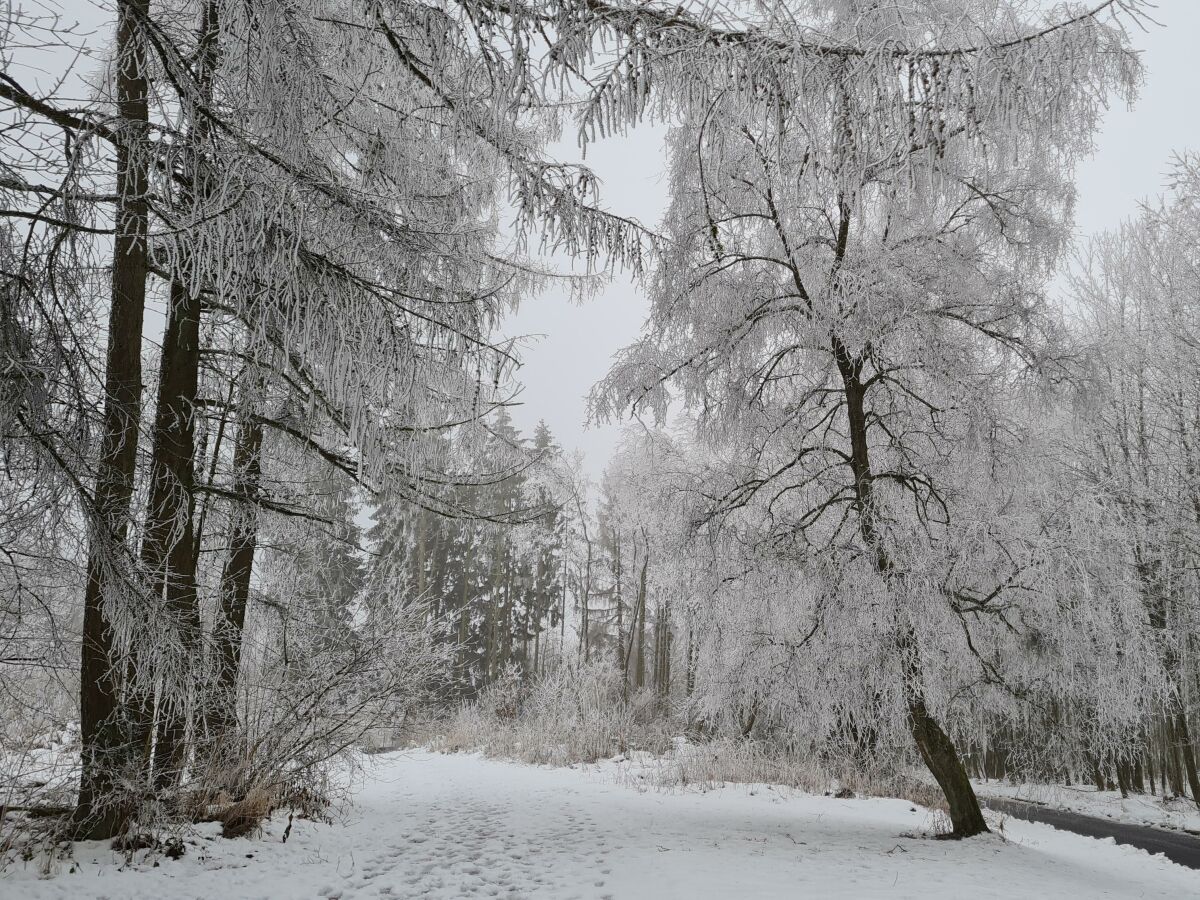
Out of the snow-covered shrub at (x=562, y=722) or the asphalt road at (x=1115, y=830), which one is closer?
the asphalt road at (x=1115, y=830)

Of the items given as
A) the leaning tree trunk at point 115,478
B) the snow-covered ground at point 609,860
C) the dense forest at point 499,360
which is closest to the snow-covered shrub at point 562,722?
the dense forest at point 499,360

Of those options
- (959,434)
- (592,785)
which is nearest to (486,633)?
(592,785)

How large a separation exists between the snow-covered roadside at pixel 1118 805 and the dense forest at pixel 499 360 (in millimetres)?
3007

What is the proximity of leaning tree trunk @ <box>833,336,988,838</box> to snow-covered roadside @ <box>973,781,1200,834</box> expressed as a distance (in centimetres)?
595

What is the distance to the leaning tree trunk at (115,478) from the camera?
10.1ft

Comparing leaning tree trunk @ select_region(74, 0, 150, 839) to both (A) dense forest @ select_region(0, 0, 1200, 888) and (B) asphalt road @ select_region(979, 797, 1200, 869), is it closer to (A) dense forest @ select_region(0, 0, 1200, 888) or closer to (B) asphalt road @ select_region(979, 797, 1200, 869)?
(A) dense forest @ select_region(0, 0, 1200, 888)

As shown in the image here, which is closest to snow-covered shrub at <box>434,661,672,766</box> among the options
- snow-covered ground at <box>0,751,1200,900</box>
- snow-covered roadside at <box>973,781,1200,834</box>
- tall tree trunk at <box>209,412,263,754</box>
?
snow-covered ground at <box>0,751,1200,900</box>

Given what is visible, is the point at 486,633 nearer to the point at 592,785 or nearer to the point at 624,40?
the point at 592,785

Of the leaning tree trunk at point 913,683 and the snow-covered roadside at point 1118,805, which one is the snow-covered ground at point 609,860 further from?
the snow-covered roadside at point 1118,805

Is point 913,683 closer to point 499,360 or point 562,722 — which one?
point 499,360

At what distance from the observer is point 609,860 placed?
4.29m

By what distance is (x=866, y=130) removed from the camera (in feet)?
7.59

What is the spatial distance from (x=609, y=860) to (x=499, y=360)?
3164 mm

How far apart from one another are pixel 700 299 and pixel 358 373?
12.6 ft
